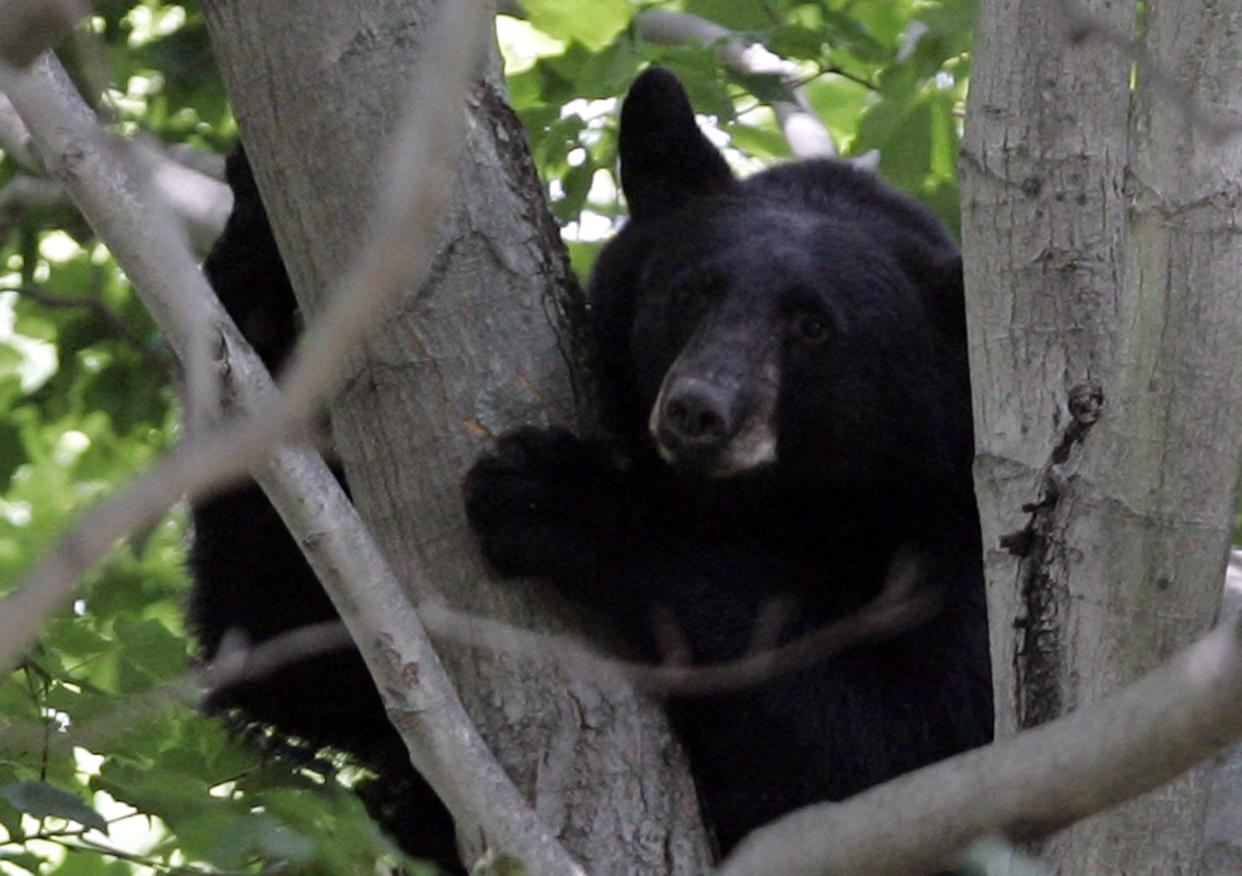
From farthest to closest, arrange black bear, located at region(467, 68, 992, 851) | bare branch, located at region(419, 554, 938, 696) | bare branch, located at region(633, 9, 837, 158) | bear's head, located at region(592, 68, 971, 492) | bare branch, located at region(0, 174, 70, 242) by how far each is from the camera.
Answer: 1. bare branch, located at region(633, 9, 837, 158)
2. bear's head, located at region(592, 68, 971, 492)
3. black bear, located at region(467, 68, 992, 851)
4. bare branch, located at region(0, 174, 70, 242)
5. bare branch, located at region(419, 554, 938, 696)

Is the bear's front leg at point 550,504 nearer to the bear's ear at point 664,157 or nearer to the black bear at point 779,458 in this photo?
the black bear at point 779,458

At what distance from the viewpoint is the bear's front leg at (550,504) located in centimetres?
379

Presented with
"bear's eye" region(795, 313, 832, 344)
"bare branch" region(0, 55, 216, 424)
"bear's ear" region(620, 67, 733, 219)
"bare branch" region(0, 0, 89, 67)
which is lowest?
"bear's eye" region(795, 313, 832, 344)

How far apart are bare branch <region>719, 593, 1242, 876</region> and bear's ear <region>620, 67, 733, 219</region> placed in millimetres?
3577

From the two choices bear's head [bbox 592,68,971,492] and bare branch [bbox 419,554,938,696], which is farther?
bear's head [bbox 592,68,971,492]

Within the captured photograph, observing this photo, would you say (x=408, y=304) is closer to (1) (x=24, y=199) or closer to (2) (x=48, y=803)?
(2) (x=48, y=803)

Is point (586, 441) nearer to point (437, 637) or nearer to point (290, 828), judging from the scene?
point (437, 637)

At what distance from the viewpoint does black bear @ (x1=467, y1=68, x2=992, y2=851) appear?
4395 mm

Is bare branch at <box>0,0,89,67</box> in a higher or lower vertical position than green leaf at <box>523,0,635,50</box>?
higher

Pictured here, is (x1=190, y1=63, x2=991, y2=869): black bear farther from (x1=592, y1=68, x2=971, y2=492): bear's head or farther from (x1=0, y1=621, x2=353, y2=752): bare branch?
(x1=0, y1=621, x2=353, y2=752): bare branch

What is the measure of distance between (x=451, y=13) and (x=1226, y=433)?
68.8 inches

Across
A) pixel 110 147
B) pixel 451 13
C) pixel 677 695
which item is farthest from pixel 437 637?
pixel 451 13

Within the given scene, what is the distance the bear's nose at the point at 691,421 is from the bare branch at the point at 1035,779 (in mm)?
2700

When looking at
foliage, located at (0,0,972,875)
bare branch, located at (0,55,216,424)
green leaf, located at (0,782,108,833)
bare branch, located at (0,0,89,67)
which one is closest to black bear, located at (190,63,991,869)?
foliage, located at (0,0,972,875)
